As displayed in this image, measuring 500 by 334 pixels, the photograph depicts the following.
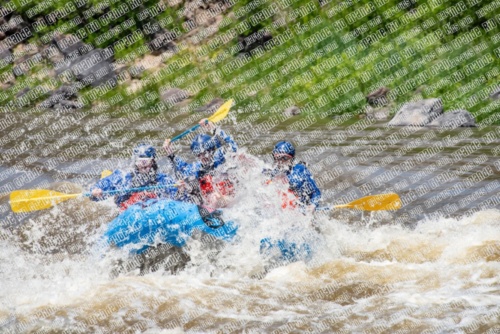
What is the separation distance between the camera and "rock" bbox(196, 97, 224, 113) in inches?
666

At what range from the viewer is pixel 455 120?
1319cm

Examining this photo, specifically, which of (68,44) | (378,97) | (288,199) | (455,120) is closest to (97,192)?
(288,199)

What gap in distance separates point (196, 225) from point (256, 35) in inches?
445

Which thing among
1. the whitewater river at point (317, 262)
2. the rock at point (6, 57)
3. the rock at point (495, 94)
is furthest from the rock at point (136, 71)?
the rock at point (495, 94)

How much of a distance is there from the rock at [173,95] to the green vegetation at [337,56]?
22cm

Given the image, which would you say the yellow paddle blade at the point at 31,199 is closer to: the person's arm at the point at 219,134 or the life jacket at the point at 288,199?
the person's arm at the point at 219,134

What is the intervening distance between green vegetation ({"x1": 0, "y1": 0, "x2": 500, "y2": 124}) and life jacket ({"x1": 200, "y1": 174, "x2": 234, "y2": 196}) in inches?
266

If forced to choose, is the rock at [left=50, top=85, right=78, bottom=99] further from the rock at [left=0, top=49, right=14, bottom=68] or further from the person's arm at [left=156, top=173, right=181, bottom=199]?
the person's arm at [left=156, top=173, right=181, bottom=199]

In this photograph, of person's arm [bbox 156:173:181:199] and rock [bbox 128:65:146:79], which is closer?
person's arm [bbox 156:173:181:199]

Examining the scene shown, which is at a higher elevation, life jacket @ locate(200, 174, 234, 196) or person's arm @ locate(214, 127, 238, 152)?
person's arm @ locate(214, 127, 238, 152)

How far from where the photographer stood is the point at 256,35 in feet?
59.0

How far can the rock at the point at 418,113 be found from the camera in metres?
13.5

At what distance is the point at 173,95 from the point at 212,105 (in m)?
1.24

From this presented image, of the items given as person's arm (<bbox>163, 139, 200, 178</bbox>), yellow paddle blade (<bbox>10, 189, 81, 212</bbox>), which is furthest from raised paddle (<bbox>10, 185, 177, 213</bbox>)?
person's arm (<bbox>163, 139, 200, 178</bbox>)
